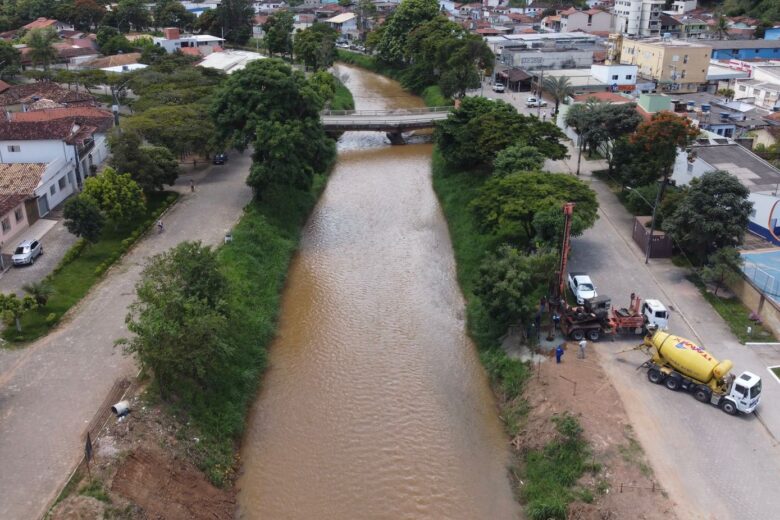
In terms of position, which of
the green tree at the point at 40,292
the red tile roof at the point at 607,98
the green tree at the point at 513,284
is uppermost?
the red tile roof at the point at 607,98

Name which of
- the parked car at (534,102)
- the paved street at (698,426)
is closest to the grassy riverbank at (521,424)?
the paved street at (698,426)

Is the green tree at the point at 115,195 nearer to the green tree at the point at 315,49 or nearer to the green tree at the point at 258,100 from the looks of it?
the green tree at the point at 258,100

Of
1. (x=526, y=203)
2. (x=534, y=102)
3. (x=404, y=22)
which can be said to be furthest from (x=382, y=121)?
(x=404, y=22)

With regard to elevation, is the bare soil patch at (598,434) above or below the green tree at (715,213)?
below

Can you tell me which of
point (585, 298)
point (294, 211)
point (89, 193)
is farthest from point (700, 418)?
point (89, 193)

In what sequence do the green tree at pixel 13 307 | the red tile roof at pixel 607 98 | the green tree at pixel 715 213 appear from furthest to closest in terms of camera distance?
the red tile roof at pixel 607 98
the green tree at pixel 715 213
the green tree at pixel 13 307

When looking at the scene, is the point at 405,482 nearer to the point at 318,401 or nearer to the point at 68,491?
the point at 318,401

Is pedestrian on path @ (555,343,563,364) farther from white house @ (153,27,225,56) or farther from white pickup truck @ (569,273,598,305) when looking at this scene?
white house @ (153,27,225,56)
